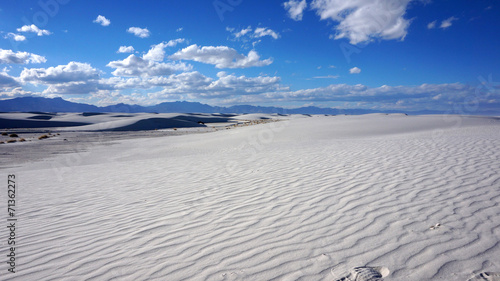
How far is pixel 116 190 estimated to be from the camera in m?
6.52

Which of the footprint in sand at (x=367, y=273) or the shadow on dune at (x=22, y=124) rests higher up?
the shadow on dune at (x=22, y=124)

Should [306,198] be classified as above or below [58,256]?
above

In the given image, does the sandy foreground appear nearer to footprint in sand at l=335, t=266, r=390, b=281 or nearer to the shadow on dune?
footprint in sand at l=335, t=266, r=390, b=281

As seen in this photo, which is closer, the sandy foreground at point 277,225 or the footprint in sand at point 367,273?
the footprint in sand at point 367,273

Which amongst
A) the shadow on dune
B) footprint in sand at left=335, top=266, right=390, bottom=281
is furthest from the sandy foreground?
the shadow on dune

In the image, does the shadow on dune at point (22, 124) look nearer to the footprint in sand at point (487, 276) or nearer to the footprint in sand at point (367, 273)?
the footprint in sand at point (367, 273)

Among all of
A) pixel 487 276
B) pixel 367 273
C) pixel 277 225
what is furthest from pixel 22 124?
pixel 487 276

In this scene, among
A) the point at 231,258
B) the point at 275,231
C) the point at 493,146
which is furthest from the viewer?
the point at 493,146

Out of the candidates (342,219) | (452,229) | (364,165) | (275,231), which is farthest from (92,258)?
(364,165)

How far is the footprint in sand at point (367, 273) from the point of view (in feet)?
8.13

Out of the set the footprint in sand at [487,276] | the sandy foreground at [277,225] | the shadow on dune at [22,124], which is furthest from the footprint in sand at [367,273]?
the shadow on dune at [22,124]

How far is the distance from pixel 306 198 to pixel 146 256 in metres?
2.84

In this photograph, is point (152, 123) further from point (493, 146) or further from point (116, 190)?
point (493, 146)

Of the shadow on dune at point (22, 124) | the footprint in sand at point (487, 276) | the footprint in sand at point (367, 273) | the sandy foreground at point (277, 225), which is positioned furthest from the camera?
the shadow on dune at point (22, 124)
